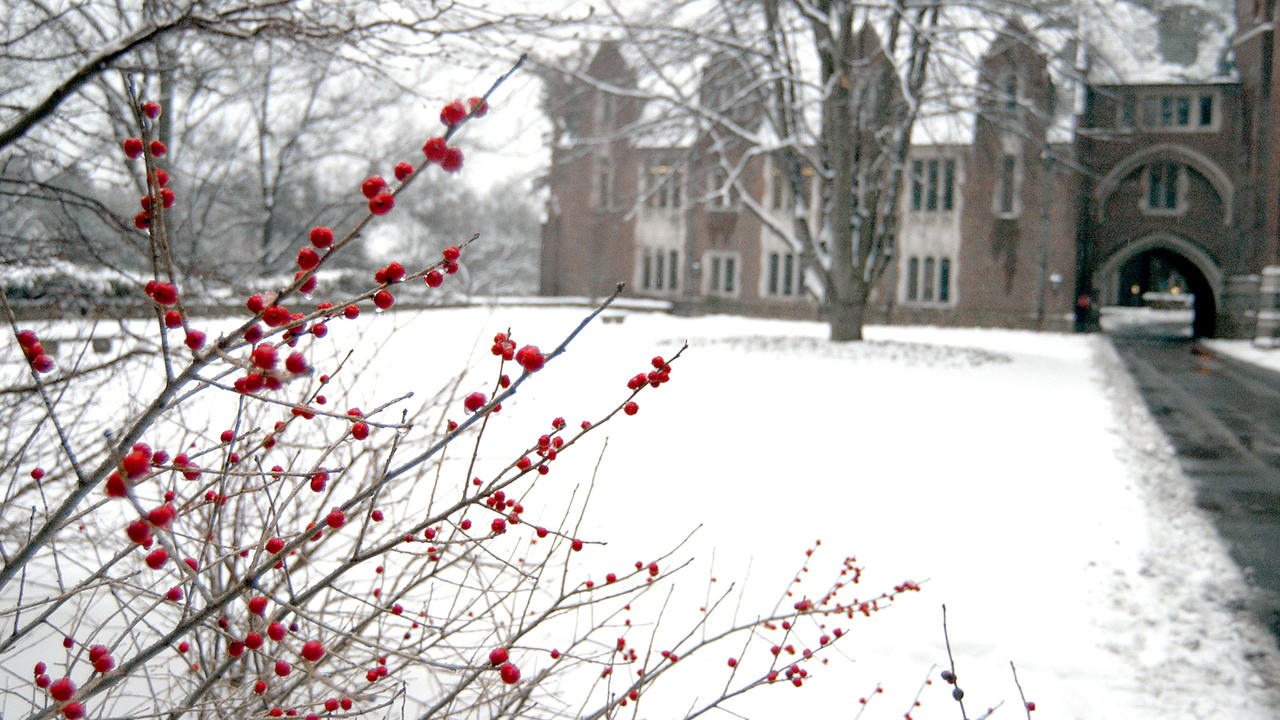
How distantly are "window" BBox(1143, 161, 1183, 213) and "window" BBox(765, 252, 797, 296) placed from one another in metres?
12.6

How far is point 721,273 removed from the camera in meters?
34.3

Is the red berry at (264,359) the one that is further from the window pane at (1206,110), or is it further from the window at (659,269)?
the window pane at (1206,110)

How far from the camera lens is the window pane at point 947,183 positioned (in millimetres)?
30359

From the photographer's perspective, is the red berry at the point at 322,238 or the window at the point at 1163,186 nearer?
the red berry at the point at 322,238

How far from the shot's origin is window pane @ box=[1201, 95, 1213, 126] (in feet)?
97.8

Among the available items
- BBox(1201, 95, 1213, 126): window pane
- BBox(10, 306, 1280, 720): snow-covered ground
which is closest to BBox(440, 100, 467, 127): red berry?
BBox(10, 306, 1280, 720): snow-covered ground

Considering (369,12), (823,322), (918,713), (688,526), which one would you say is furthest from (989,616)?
(823,322)

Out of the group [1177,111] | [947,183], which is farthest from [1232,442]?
[1177,111]

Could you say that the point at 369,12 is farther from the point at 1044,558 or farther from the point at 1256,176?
the point at 1256,176

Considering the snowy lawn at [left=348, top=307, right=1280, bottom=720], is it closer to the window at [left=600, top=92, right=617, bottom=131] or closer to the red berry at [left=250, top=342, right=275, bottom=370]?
the red berry at [left=250, top=342, right=275, bottom=370]

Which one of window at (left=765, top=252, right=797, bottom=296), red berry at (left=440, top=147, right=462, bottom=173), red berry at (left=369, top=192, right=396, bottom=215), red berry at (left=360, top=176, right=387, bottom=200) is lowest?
red berry at (left=369, top=192, right=396, bottom=215)

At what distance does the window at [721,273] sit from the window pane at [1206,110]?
56.1 ft

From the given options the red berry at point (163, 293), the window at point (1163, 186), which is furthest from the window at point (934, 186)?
the red berry at point (163, 293)

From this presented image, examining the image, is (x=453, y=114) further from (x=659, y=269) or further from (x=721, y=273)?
(x=659, y=269)
